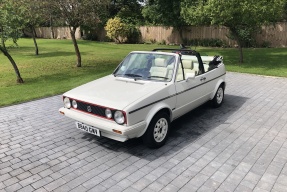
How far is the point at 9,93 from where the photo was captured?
29.6ft

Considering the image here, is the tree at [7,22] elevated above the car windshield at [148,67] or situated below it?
above

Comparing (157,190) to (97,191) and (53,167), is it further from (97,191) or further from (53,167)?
(53,167)

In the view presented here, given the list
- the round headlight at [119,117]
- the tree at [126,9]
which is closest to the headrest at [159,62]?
the round headlight at [119,117]

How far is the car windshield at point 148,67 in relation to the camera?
530cm

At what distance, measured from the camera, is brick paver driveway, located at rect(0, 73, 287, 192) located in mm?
3846

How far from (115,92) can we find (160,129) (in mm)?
1135

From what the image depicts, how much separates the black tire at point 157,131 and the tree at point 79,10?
352 inches

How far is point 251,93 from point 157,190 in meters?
6.25

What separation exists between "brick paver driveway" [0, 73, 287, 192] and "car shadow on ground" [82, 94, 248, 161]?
0.7 inches

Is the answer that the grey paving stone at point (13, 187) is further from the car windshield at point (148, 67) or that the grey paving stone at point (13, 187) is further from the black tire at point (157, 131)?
the car windshield at point (148, 67)

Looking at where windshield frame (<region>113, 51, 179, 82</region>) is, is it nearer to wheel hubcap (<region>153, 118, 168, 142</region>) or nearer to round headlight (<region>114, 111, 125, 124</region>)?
wheel hubcap (<region>153, 118, 168, 142</region>)

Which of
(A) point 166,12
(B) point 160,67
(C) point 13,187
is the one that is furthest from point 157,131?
(A) point 166,12

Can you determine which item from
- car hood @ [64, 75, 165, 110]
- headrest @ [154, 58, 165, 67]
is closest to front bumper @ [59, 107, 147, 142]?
car hood @ [64, 75, 165, 110]

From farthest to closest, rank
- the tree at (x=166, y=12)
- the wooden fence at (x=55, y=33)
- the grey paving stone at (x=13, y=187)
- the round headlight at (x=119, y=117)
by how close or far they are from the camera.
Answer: the wooden fence at (x=55, y=33), the tree at (x=166, y=12), the round headlight at (x=119, y=117), the grey paving stone at (x=13, y=187)
